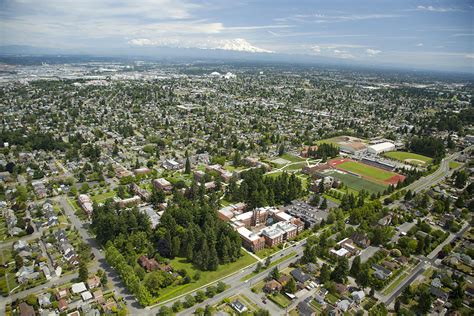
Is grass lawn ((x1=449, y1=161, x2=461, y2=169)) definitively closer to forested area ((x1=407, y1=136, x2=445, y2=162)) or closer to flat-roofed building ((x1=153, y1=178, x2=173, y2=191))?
forested area ((x1=407, y1=136, x2=445, y2=162))

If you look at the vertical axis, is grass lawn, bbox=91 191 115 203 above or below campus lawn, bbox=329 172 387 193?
below

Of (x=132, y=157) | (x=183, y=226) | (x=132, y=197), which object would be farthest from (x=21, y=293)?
(x=132, y=157)

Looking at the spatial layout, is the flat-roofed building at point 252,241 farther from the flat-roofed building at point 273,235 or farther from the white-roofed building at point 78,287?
the white-roofed building at point 78,287

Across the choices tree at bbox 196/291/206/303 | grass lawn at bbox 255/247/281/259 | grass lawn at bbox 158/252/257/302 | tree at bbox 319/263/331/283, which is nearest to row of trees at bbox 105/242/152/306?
grass lawn at bbox 158/252/257/302

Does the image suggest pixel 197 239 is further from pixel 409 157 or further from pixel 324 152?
pixel 409 157

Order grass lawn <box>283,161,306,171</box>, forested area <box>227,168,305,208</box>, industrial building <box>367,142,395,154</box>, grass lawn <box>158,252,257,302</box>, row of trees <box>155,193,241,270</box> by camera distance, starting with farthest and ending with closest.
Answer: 1. industrial building <box>367,142,395,154</box>
2. grass lawn <box>283,161,306,171</box>
3. forested area <box>227,168,305,208</box>
4. row of trees <box>155,193,241,270</box>
5. grass lawn <box>158,252,257,302</box>

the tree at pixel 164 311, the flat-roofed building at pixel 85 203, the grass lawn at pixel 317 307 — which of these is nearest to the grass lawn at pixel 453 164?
the grass lawn at pixel 317 307

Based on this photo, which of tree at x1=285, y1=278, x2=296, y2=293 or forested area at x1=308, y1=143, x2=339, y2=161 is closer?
tree at x1=285, y1=278, x2=296, y2=293

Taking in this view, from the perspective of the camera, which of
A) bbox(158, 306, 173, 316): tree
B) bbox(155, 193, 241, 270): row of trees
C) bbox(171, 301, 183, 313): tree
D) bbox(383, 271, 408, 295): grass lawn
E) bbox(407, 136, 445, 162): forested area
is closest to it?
bbox(158, 306, 173, 316): tree
